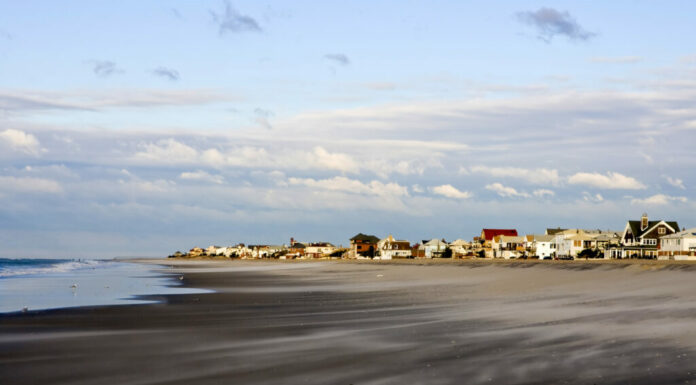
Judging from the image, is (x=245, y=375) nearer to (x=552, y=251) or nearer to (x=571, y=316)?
(x=571, y=316)

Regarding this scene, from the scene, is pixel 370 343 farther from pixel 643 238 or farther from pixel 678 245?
pixel 643 238

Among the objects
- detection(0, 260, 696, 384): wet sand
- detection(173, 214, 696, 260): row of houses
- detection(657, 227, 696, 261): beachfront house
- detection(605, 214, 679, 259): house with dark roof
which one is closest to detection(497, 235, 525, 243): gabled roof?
detection(173, 214, 696, 260): row of houses

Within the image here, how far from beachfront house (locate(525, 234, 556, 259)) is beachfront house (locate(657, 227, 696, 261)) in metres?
41.5

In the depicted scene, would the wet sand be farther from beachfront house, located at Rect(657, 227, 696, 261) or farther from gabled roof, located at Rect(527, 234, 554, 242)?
gabled roof, located at Rect(527, 234, 554, 242)

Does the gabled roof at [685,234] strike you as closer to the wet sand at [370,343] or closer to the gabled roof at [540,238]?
the gabled roof at [540,238]

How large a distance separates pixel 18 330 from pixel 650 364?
20.2 meters

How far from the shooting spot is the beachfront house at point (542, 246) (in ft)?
533

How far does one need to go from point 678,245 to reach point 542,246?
176 ft

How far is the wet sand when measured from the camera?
15.7m

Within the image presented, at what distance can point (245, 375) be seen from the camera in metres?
16.2

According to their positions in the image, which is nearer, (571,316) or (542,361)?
(542,361)

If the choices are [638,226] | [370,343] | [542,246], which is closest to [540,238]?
[542,246]

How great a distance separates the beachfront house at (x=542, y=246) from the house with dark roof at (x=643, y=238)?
1162 inches

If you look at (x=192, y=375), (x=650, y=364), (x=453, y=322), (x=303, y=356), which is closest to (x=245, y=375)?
(x=192, y=375)
